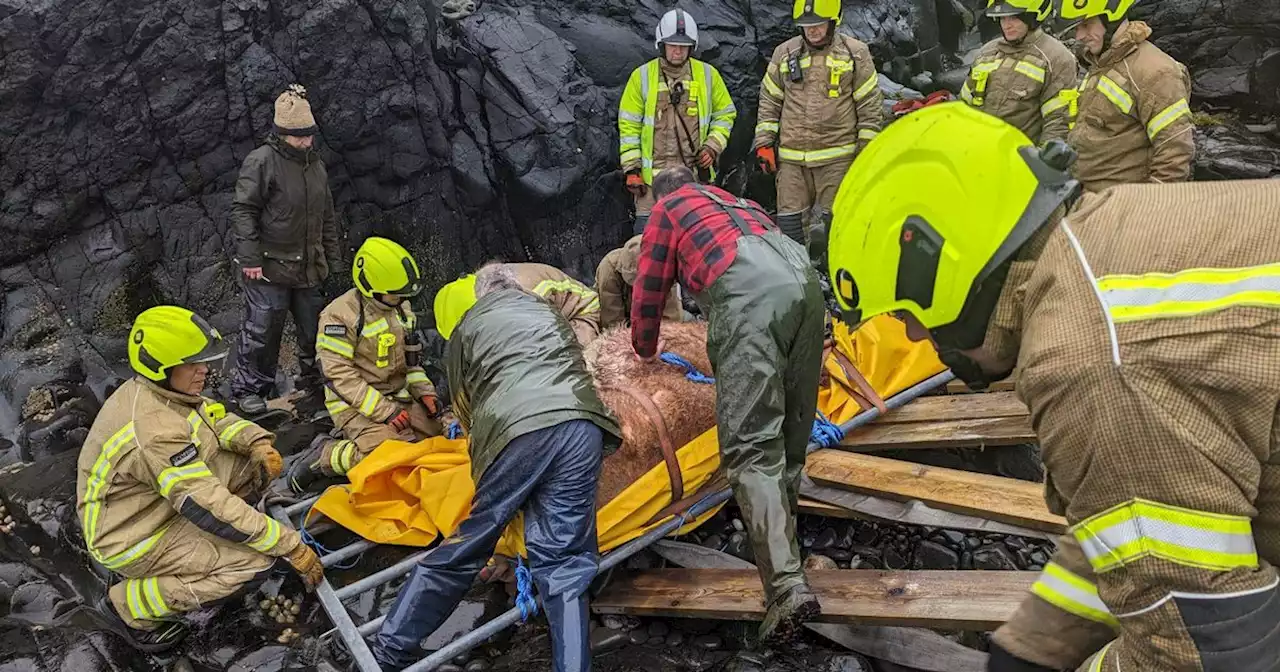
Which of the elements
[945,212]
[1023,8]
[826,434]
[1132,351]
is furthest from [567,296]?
[1023,8]

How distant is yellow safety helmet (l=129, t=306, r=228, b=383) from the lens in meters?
3.85

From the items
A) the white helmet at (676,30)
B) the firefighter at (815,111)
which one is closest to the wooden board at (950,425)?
the firefighter at (815,111)

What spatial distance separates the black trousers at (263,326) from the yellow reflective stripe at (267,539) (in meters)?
2.62

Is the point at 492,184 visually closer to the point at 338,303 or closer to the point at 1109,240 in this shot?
the point at 338,303

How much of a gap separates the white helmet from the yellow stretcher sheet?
3.29 meters

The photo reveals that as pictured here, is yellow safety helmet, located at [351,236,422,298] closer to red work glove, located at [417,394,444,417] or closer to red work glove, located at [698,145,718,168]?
red work glove, located at [417,394,444,417]

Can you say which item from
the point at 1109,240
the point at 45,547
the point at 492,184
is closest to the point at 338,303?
the point at 45,547

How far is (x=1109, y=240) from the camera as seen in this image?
65.2 inches

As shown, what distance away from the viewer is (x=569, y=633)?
137 inches

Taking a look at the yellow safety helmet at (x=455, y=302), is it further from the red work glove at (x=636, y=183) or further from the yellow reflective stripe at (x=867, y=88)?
the yellow reflective stripe at (x=867, y=88)

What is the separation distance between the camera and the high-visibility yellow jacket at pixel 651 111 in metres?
7.22

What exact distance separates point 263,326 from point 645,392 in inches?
141

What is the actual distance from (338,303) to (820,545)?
3.23 meters

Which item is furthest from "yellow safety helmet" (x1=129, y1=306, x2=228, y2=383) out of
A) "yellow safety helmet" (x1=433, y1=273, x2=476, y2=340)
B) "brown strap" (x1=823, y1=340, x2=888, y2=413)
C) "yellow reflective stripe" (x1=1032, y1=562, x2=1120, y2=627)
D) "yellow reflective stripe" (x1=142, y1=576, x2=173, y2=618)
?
"yellow reflective stripe" (x1=1032, y1=562, x2=1120, y2=627)
